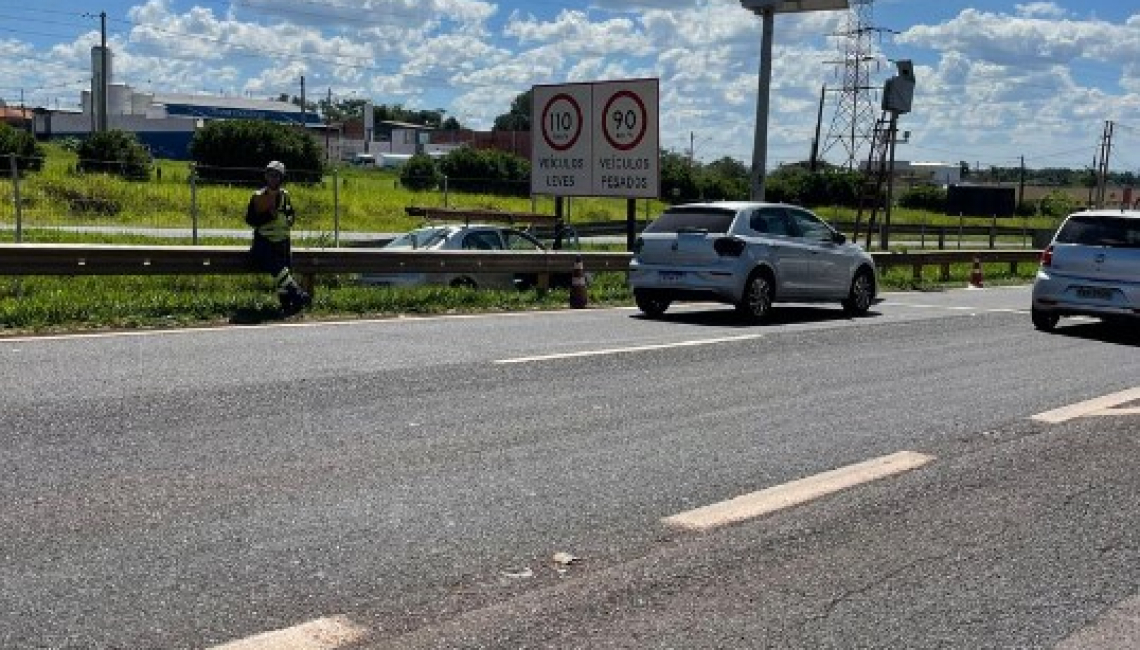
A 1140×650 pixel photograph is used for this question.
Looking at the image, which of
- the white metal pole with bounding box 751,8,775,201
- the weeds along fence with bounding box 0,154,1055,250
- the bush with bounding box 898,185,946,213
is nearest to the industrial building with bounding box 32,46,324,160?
the weeds along fence with bounding box 0,154,1055,250

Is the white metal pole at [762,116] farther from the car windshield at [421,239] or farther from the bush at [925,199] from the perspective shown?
the bush at [925,199]

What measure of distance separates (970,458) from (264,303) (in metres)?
9.35

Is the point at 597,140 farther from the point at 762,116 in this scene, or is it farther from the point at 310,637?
the point at 310,637

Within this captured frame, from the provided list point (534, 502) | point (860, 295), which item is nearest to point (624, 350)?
point (534, 502)

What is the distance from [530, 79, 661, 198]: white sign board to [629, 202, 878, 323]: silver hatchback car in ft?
19.9

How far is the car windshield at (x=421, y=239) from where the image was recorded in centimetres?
1817

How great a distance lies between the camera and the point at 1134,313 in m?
14.9

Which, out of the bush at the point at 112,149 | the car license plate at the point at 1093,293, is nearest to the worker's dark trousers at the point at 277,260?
the car license plate at the point at 1093,293

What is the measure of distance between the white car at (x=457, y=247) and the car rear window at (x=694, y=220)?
2998mm

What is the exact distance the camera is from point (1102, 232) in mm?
15328

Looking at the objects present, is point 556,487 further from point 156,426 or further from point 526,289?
point 526,289

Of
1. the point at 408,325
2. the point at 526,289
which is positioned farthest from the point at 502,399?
the point at 526,289

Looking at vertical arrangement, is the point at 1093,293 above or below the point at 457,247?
below

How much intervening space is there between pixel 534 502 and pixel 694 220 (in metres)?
10.3
